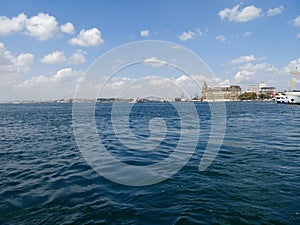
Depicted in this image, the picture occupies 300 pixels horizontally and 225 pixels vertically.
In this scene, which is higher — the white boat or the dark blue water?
the white boat

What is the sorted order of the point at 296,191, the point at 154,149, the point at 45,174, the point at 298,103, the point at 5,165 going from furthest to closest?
the point at 298,103 → the point at 154,149 → the point at 5,165 → the point at 45,174 → the point at 296,191

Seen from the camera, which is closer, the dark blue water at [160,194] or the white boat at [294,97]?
the dark blue water at [160,194]

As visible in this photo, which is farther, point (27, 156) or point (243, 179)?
point (27, 156)

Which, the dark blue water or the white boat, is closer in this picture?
the dark blue water

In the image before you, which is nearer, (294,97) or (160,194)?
(160,194)

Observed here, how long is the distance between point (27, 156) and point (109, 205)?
971 centimetres

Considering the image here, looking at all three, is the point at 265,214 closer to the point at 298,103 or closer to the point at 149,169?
the point at 149,169

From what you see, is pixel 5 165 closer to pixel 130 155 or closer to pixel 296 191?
pixel 130 155

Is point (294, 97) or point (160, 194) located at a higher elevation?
point (294, 97)

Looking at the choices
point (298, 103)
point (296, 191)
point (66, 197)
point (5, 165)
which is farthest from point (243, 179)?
point (298, 103)

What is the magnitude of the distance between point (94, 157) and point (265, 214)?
1038cm

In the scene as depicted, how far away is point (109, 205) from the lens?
8031 millimetres

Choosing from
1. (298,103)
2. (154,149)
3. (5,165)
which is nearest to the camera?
(5,165)

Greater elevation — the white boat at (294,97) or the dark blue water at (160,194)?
the white boat at (294,97)
